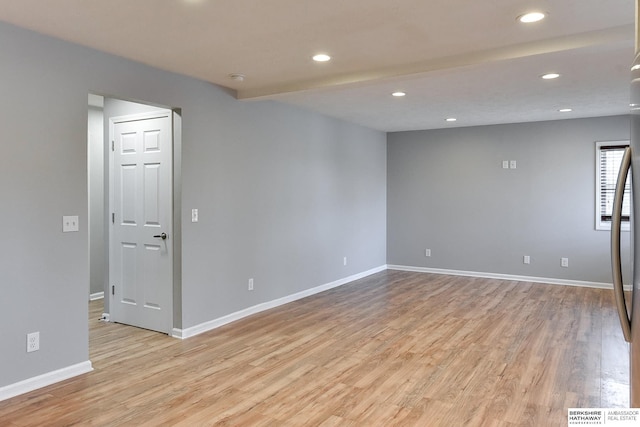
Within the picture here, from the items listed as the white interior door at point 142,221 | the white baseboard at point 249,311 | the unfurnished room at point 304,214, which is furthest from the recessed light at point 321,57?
the white baseboard at point 249,311

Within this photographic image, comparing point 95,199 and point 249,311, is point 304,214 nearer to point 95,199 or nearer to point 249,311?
point 249,311

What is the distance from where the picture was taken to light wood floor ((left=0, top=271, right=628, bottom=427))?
267 cm

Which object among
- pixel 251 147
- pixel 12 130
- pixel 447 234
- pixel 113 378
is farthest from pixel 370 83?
pixel 447 234

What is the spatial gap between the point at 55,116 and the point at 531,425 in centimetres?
358

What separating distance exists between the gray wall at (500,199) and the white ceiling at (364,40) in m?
1.91

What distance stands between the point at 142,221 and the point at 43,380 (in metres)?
1.72

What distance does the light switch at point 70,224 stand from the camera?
10.4 ft

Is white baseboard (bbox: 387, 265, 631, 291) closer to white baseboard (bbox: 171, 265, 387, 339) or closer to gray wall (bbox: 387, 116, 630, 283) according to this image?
gray wall (bbox: 387, 116, 630, 283)

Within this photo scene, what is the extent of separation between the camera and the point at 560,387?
3.03 meters

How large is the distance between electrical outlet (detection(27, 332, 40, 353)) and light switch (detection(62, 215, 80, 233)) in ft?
2.34

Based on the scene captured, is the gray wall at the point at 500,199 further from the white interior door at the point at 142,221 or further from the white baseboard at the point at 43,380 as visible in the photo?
the white baseboard at the point at 43,380

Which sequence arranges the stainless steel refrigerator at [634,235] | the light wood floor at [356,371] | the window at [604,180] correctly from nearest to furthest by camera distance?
the stainless steel refrigerator at [634,235] < the light wood floor at [356,371] < the window at [604,180]

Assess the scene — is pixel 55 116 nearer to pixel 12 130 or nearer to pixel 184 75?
pixel 12 130

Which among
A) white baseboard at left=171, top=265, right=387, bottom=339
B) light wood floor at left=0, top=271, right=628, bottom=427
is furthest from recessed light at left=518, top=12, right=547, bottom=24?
white baseboard at left=171, top=265, right=387, bottom=339
